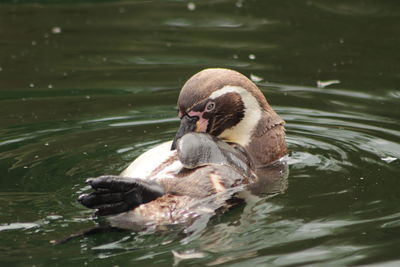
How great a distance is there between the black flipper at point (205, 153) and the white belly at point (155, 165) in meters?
0.11

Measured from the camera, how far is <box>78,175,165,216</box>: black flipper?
17.5ft

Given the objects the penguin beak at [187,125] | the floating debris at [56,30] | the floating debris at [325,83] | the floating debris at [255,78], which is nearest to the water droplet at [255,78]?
the floating debris at [255,78]

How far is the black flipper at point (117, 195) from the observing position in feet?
17.5

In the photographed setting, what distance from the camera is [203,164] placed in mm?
5906

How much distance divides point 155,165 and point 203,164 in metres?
0.38

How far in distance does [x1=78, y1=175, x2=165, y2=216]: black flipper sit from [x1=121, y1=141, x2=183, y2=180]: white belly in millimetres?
398

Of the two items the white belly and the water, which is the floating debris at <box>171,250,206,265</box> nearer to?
the water

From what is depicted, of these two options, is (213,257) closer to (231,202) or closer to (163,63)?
(231,202)

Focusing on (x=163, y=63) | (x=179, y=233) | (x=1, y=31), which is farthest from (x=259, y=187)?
(x=1, y=31)

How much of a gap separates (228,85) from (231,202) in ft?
3.65

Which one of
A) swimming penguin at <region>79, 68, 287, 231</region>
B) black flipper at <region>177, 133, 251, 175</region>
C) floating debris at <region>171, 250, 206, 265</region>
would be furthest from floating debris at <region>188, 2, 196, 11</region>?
floating debris at <region>171, 250, 206, 265</region>

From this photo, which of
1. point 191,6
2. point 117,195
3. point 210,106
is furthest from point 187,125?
point 191,6

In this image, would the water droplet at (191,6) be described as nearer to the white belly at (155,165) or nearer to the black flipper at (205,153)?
the white belly at (155,165)

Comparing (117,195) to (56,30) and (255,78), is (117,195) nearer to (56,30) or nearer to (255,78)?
(255,78)
